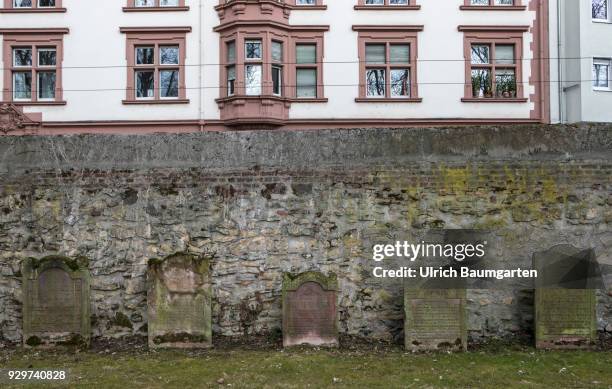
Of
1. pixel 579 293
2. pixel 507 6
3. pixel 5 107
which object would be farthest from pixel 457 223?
pixel 5 107

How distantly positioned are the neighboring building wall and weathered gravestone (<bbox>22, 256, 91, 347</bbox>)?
1726 cm

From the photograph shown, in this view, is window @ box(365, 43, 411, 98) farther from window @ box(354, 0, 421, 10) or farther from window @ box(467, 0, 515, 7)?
window @ box(467, 0, 515, 7)

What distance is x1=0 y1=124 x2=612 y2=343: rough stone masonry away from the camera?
26.1 ft

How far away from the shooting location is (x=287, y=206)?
26.6 ft

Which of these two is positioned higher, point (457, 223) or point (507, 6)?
point (507, 6)

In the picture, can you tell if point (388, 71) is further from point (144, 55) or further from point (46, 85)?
point (46, 85)

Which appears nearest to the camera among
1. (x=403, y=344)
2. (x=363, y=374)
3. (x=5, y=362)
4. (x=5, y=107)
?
(x=363, y=374)

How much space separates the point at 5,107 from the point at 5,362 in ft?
47.9

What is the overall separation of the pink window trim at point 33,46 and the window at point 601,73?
60.4ft

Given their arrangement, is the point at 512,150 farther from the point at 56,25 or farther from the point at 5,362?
the point at 56,25

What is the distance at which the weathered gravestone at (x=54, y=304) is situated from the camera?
756 centimetres

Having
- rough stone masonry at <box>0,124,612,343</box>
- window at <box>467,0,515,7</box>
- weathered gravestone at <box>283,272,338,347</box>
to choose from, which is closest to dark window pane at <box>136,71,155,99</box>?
window at <box>467,0,515,7</box>

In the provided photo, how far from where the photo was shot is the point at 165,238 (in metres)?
8.09

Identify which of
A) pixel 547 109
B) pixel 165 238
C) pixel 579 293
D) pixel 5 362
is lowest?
pixel 5 362
